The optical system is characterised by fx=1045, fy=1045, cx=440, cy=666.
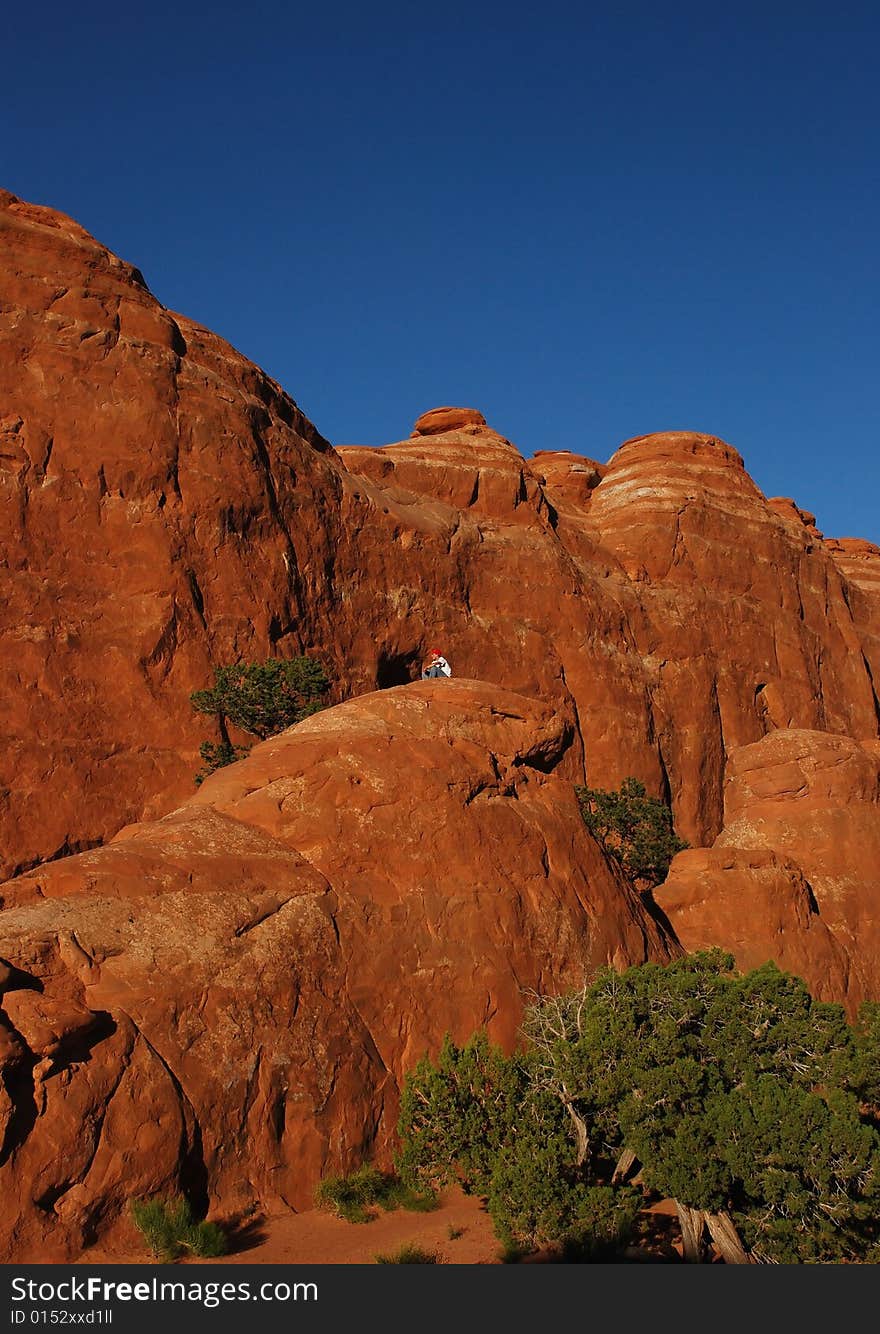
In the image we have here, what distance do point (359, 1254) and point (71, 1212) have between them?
4.27 meters

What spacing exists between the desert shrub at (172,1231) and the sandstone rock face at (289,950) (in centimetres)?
33

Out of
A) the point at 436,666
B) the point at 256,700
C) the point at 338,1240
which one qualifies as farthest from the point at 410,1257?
the point at 436,666

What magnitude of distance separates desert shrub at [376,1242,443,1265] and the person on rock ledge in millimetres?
23278

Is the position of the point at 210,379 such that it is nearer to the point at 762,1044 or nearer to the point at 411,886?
the point at 411,886

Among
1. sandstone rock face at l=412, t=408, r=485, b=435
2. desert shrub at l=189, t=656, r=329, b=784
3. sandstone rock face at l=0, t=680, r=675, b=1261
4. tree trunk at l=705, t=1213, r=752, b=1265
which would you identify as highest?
sandstone rock face at l=412, t=408, r=485, b=435

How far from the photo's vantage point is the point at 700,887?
109 feet

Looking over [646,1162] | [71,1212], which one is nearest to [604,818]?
[646,1162]

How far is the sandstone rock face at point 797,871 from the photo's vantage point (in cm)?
3253

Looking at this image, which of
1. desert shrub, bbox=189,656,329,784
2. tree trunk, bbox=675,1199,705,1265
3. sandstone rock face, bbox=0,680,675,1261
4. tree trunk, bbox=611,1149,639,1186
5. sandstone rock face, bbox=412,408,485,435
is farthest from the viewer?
sandstone rock face, bbox=412,408,485,435

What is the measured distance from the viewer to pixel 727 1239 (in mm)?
15844

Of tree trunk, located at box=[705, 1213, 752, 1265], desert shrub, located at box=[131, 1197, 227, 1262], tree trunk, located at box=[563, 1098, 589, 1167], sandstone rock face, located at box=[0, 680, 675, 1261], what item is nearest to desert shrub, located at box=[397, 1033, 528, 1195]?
tree trunk, located at box=[563, 1098, 589, 1167]

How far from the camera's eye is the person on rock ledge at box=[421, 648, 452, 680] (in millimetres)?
39719

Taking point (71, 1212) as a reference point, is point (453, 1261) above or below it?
below

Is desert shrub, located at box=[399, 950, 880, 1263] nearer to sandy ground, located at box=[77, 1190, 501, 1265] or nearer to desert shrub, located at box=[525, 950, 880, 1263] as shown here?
desert shrub, located at box=[525, 950, 880, 1263]
